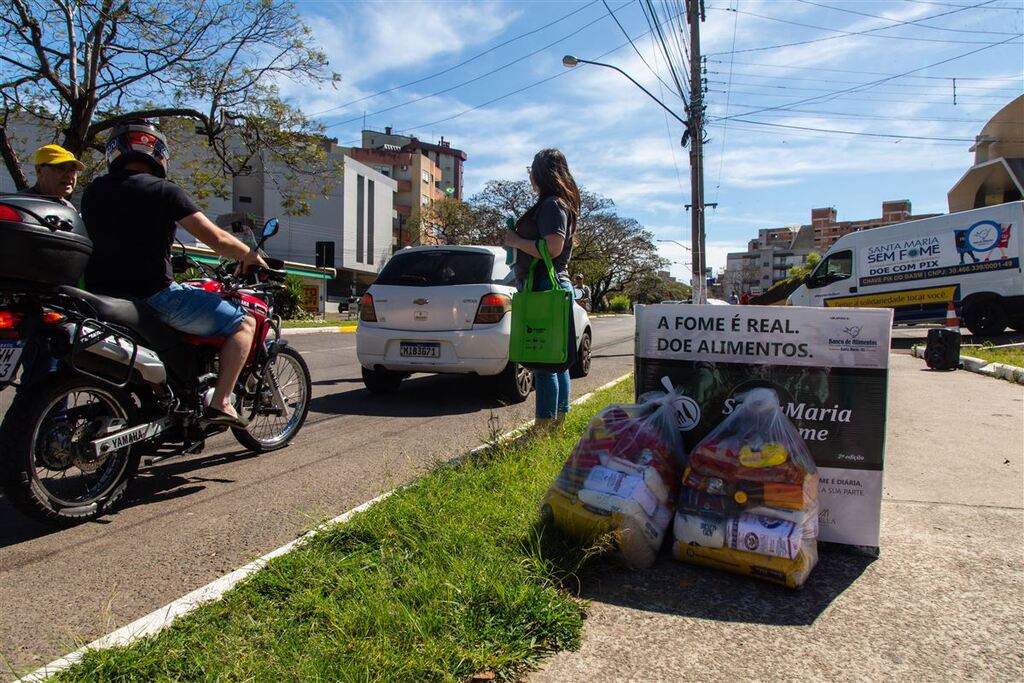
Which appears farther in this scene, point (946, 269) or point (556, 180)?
point (946, 269)

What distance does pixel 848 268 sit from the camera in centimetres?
1809

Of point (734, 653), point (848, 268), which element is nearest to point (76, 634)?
point (734, 653)

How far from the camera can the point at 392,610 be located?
6.82 ft

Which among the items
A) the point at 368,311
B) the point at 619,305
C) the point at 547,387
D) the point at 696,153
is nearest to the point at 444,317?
the point at 368,311

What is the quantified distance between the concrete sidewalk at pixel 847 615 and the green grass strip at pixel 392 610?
0.15 metres

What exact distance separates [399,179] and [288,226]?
27.9 meters

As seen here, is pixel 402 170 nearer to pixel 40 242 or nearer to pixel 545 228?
pixel 545 228

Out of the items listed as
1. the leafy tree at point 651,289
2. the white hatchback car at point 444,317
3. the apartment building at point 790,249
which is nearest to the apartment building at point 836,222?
the apartment building at point 790,249

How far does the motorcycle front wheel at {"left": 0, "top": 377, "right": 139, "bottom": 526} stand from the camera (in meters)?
2.88

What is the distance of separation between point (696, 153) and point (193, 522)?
19.8 m

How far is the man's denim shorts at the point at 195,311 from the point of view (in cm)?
361

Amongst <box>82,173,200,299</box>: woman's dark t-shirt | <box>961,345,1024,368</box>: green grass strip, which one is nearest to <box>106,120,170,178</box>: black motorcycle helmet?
<box>82,173,200,299</box>: woman's dark t-shirt

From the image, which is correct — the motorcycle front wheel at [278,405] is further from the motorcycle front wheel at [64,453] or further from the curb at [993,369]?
the curb at [993,369]

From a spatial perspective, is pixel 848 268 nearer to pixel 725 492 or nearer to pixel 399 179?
pixel 725 492
